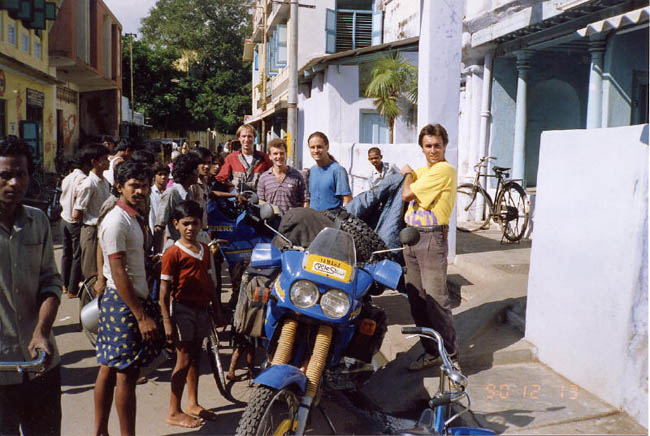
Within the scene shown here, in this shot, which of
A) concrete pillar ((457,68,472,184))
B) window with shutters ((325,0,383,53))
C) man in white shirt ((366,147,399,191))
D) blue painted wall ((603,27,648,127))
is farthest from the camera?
window with shutters ((325,0,383,53))

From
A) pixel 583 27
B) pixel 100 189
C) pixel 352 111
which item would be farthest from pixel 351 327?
pixel 352 111

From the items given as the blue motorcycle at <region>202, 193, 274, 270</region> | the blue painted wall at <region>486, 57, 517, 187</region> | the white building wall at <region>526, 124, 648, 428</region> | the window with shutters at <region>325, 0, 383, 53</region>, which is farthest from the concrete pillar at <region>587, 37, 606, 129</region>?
the window with shutters at <region>325, 0, 383, 53</region>

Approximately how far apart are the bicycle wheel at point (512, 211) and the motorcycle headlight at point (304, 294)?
6052mm

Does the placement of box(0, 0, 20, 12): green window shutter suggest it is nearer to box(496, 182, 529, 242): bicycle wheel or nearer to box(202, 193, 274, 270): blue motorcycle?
box(202, 193, 274, 270): blue motorcycle

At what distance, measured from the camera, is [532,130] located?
1170 centimetres

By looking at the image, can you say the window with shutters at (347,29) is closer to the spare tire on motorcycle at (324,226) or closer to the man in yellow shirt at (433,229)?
the man in yellow shirt at (433,229)

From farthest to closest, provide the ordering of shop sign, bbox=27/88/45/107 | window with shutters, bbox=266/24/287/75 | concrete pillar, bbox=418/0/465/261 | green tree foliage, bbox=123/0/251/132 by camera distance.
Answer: green tree foliage, bbox=123/0/251/132, window with shutters, bbox=266/24/287/75, shop sign, bbox=27/88/45/107, concrete pillar, bbox=418/0/465/261

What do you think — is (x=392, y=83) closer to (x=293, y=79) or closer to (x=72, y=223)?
(x=293, y=79)

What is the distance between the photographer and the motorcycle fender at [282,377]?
119 inches

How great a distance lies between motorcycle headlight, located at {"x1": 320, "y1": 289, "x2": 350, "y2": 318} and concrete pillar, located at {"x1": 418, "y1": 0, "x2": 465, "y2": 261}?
13.9ft

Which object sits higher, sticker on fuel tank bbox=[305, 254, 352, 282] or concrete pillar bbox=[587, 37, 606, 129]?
concrete pillar bbox=[587, 37, 606, 129]

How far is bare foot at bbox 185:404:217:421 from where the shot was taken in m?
4.16
